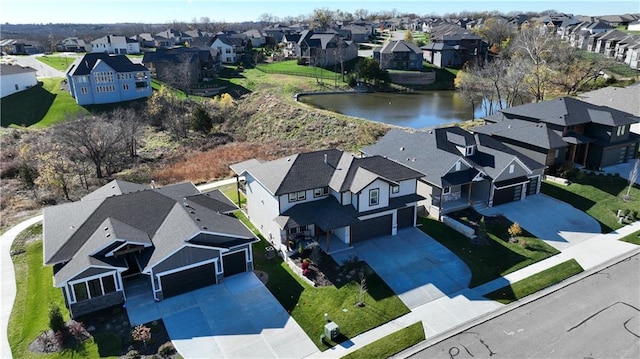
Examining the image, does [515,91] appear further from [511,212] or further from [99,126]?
[99,126]

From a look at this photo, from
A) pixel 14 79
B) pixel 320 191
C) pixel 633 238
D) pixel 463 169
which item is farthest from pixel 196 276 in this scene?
pixel 14 79

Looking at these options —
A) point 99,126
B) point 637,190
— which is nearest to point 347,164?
point 637,190

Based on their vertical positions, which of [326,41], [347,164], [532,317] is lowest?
[532,317]

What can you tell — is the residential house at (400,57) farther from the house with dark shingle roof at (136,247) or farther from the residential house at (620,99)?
Answer: the house with dark shingle roof at (136,247)

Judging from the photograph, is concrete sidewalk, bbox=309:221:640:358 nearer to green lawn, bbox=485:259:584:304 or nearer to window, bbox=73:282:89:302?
green lawn, bbox=485:259:584:304

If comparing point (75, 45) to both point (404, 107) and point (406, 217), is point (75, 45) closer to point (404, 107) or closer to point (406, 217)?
point (404, 107)

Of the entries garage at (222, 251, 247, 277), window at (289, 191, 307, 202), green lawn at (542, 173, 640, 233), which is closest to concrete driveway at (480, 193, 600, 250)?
green lawn at (542, 173, 640, 233)

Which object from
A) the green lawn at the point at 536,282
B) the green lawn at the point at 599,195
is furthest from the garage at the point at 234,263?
the green lawn at the point at 599,195
